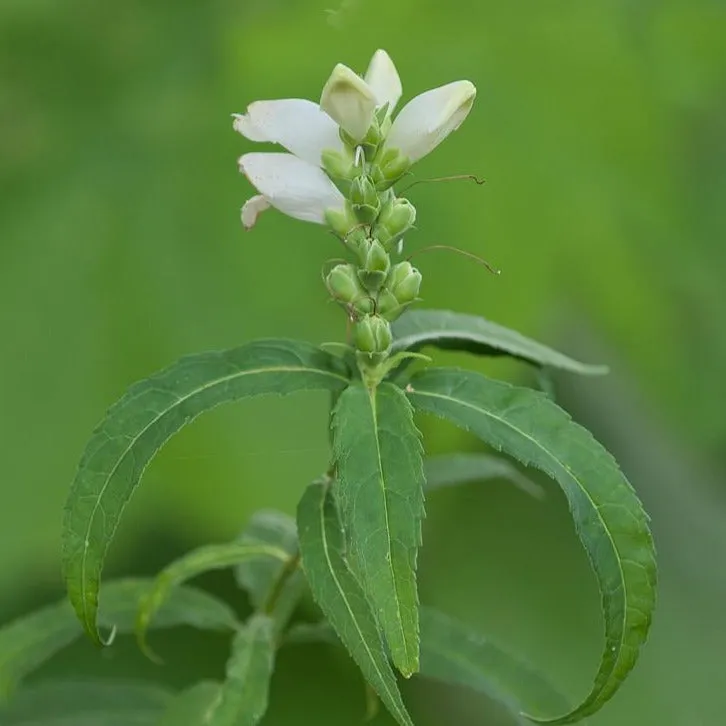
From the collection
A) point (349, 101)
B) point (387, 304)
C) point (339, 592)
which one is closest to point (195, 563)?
point (339, 592)

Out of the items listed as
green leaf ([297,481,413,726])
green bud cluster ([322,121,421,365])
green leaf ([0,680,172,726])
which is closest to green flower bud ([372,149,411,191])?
green bud cluster ([322,121,421,365])

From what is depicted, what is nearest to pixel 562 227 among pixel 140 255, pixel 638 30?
pixel 638 30

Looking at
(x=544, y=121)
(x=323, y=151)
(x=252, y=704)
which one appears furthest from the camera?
(x=544, y=121)

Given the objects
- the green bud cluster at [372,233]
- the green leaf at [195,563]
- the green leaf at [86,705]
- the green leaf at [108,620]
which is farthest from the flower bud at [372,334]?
the green leaf at [86,705]

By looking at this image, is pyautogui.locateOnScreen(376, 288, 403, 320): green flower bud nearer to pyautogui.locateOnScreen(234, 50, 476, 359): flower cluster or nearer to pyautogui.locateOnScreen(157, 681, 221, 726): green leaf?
pyautogui.locateOnScreen(234, 50, 476, 359): flower cluster

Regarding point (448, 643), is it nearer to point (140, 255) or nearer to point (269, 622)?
point (269, 622)

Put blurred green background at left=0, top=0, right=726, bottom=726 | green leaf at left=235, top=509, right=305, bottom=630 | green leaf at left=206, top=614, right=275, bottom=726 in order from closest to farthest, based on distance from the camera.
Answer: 1. green leaf at left=206, top=614, right=275, bottom=726
2. green leaf at left=235, top=509, right=305, bottom=630
3. blurred green background at left=0, top=0, right=726, bottom=726
